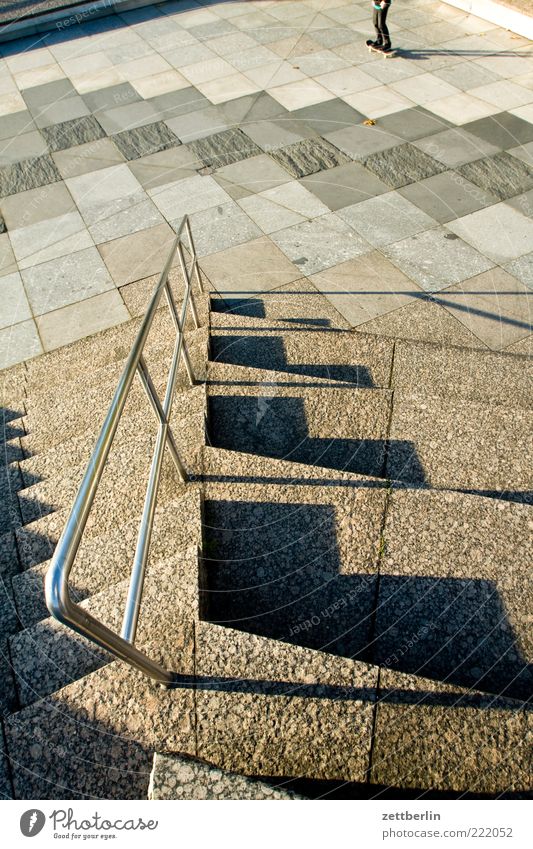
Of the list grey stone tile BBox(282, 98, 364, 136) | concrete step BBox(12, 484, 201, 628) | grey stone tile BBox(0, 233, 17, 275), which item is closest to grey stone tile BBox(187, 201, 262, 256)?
grey stone tile BBox(0, 233, 17, 275)

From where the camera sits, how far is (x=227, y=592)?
9.50ft

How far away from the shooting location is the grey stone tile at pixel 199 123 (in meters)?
9.23

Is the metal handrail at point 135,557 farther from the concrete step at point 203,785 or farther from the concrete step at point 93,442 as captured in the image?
the concrete step at point 93,442

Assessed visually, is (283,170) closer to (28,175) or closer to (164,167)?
(164,167)

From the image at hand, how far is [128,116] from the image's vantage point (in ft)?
32.1

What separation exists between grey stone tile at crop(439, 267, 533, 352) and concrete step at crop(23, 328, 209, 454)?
10.1 feet

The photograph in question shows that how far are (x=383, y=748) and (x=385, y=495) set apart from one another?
135cm

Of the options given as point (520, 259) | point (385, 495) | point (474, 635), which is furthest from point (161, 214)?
point (474, 635)

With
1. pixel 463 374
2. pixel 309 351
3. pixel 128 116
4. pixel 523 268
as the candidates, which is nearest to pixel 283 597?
pixel 309 351

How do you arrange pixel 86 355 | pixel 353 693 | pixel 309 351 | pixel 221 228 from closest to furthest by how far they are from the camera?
pixel 353 693
pixel 309 351
pixel 86 355
pixel 221 228

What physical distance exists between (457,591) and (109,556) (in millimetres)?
1802

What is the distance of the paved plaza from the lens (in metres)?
6.68

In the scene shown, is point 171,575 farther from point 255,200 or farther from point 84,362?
point 255,200

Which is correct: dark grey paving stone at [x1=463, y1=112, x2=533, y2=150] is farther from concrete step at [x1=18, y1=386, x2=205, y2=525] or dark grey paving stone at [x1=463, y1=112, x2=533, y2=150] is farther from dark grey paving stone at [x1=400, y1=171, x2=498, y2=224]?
concrete step at [x1=18, y1=386, x2=205, y2=525]
